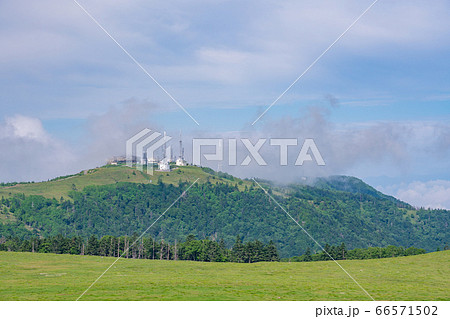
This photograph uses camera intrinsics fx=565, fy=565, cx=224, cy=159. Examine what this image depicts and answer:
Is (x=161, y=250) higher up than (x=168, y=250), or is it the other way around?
(x=161, y=250)

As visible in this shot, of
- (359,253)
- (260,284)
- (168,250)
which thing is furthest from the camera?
(359,253)

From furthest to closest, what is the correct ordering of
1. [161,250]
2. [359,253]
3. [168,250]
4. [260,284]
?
[359,253] < [168,250] < [161,250] < [260,284]

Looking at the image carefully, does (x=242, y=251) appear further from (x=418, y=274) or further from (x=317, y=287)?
(x=317, y=287)

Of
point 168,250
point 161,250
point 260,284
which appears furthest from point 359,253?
point 260,284

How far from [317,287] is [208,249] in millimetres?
96496

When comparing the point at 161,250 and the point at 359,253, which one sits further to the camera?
the point at 359,253

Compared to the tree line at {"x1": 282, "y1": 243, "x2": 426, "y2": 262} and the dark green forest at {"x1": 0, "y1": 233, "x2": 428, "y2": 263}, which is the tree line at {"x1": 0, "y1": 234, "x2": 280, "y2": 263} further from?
the tree line at {"x1": 282, "y1": 243, "x2": 426, "y2": 262}

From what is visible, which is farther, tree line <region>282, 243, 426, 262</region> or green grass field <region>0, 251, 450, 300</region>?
tree line <region>282, 243, 426, 262</region>

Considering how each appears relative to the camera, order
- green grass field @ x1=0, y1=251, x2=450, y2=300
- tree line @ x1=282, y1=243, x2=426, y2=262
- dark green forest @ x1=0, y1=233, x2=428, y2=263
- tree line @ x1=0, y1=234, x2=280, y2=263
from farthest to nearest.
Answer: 1. tree line @ x1=282, y1=243, x2=426, y2=262
2. dark green forest @ x1=0, y1=233, x2=428, y2=263
3. tree line @ x1=0, y1=234, x2=280, y2=263
4. green grass field @ x1=0, y1=251, x2=450, y2=300

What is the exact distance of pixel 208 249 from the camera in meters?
164

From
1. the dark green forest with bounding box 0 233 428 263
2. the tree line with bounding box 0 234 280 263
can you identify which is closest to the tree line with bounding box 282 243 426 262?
the dark green forest with bounding box 0 233 428 263

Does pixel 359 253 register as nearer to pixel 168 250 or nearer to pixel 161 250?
pixel 168 250
